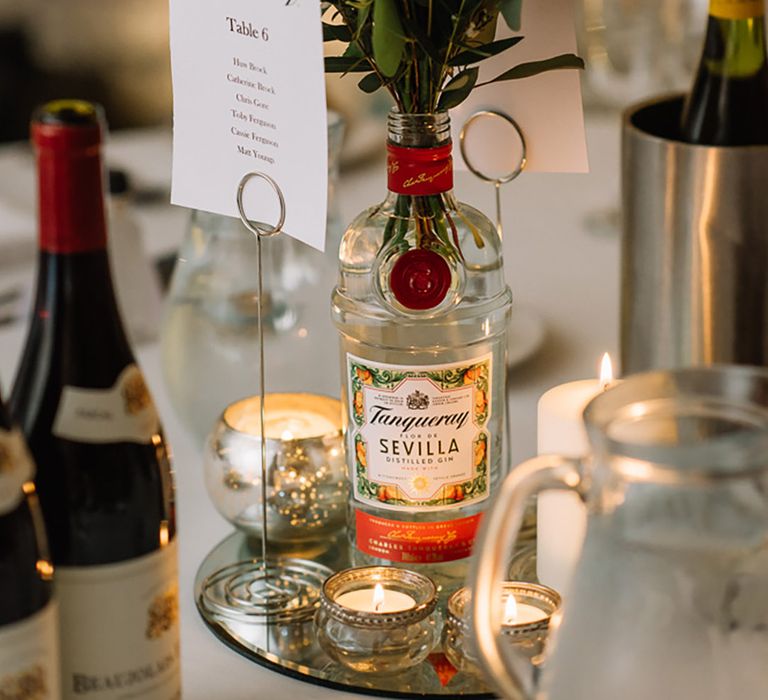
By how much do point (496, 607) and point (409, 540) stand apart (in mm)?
269

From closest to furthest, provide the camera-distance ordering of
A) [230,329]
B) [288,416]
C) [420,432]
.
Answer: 1. [420,432]
2. [288,416]
3. [230,329]

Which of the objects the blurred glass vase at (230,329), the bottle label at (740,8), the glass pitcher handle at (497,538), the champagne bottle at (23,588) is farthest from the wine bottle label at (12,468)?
the bottle label at (740,8)

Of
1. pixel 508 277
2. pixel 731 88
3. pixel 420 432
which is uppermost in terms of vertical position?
pixel 731 88

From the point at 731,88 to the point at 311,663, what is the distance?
55cm

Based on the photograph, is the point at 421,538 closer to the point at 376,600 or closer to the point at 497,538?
the point at 376,600

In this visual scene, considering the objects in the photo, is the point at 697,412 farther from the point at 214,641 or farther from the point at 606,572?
the point at 214,641

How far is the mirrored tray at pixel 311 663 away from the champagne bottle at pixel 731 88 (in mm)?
443

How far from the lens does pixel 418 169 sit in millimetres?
727

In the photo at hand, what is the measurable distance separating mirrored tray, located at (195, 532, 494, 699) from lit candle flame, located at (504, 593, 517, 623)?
0.11 ft

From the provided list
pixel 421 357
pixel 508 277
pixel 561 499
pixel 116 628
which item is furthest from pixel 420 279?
pixel 508 277

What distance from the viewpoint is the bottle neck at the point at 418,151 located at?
72 centimetres

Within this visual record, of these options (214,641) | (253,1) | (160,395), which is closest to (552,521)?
(214,641)

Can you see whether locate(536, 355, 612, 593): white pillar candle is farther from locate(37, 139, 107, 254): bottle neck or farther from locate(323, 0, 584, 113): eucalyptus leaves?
locate(37, 139, 107, 254): bottle neck

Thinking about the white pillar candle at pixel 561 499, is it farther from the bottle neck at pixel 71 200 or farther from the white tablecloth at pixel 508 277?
the bottle neck at pixel 71 200
